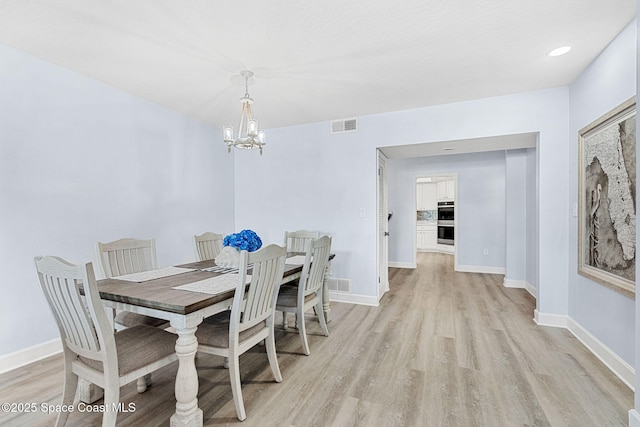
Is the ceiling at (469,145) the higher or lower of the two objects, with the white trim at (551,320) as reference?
higher

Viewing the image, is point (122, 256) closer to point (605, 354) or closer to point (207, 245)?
point (207, 245)

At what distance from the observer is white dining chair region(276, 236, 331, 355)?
7.82 feet

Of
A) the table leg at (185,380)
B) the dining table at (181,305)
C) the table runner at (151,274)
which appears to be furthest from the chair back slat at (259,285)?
the table runner at (151,274)

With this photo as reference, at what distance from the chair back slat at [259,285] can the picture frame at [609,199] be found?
2378 millimetres

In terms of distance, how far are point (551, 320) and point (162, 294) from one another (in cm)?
365

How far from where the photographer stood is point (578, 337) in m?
2.70

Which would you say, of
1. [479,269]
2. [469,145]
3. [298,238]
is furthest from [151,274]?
[479,269]

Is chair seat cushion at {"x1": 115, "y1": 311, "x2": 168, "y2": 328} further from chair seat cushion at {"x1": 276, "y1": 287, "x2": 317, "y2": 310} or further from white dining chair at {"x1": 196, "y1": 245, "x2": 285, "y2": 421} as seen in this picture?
chair seat cushion at {"x1": 276, "y1": 287, "x2": 317, "y2": 310}

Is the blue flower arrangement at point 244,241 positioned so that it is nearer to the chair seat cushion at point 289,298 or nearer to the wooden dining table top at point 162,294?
the wooden dining table top at point 162,294

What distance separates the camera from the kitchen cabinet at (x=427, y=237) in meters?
8.75

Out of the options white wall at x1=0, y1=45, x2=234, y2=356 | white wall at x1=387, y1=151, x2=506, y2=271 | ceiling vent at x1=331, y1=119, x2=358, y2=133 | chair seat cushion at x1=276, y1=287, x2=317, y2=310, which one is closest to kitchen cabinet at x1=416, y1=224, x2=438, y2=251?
white wall at x1=387, y1=151, x2=506, y2=271

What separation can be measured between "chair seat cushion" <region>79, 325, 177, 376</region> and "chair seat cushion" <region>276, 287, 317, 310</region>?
3.17 ft

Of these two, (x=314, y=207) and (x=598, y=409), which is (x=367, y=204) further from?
(x=598, y=409)

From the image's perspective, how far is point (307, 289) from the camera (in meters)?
2.51
